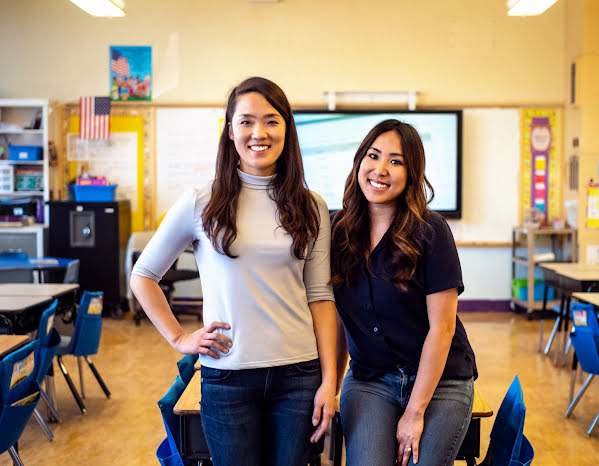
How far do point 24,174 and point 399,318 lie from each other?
684cm

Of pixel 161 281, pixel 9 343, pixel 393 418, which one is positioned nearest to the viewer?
pixel 393 418

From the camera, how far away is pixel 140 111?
7.74 metres

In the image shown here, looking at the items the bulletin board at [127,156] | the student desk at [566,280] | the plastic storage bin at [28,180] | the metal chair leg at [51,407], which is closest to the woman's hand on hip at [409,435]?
the metal chair leg at [51,407]

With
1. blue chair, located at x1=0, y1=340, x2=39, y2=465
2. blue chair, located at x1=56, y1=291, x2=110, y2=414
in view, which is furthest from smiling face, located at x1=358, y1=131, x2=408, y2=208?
blue chair, located at x1=56, y1=291, x2=110, y2=414

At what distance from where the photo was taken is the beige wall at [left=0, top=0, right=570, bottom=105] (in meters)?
7.63

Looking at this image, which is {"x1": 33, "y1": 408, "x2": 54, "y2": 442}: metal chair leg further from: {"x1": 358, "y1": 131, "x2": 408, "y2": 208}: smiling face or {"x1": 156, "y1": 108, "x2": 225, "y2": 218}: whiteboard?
{"x1": 156, "y1": 108, "x2": 225, "y2": 218}: whiteboard

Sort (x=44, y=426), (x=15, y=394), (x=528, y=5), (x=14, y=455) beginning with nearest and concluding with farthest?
(x=15, y=394), (x=14, y=455), (x=44, y=426), (x=528, y=5)

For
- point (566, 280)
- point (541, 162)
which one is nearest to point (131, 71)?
point (541, 162)

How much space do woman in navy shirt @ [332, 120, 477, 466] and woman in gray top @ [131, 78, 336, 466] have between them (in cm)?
23

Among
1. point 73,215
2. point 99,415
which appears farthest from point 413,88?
point 99,415

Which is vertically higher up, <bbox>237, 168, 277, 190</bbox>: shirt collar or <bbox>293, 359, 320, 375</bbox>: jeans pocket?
<bbox>237, 168, 277, 190</bbox>: shirt collar

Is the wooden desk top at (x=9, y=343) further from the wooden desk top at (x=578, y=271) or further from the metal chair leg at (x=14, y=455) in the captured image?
the wooden desk top at (x=578, y=271)

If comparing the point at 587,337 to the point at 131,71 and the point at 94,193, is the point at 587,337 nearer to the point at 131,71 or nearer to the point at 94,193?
the point at 94,193

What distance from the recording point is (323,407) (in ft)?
5.66
